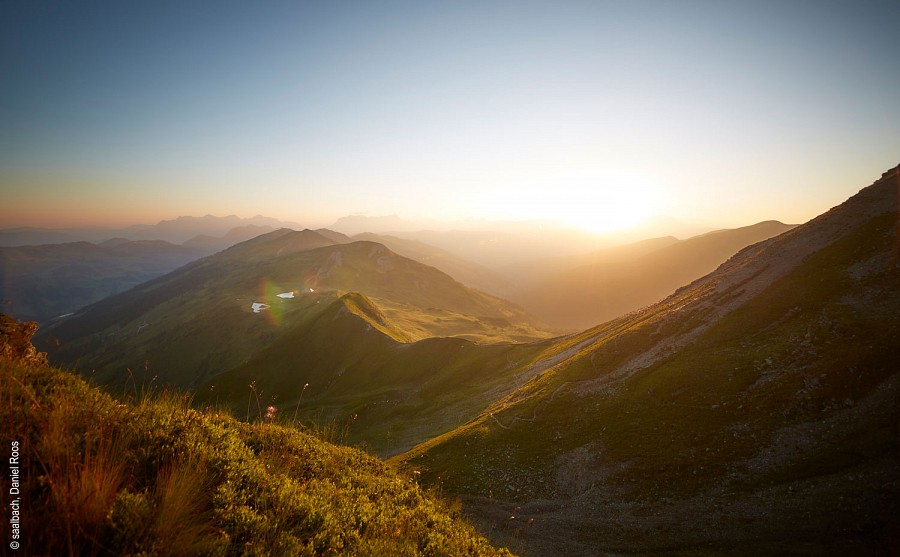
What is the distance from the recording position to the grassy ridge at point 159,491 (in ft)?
14.8

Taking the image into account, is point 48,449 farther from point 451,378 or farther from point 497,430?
point 451,378

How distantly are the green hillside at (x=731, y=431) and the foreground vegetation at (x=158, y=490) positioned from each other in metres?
20.0

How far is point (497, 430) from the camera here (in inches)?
1533

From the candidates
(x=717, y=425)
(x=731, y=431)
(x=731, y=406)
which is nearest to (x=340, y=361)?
(x=717, y=425)

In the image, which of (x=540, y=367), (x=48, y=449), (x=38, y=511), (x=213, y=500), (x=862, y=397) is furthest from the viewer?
(x=540, y=367)

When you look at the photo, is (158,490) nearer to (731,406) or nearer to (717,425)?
(717,425)

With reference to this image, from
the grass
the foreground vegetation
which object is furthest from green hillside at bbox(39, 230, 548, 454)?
the grass

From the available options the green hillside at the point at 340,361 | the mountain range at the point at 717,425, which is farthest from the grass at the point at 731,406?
the green hillside at the point at 340,361

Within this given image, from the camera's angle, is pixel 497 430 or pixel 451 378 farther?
pixel 451 378

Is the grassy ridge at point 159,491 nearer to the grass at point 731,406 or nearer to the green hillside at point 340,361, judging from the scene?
the green hillside at point 340,361

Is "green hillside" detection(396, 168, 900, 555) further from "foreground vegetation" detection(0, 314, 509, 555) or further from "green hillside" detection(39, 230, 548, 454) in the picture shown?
"foreground vegetation" detection(0, 314, 509, 555)

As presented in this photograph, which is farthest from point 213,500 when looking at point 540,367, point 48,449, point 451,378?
point 451,378

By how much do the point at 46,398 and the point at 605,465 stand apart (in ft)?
113

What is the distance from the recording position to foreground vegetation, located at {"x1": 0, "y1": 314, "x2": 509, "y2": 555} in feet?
14.8
